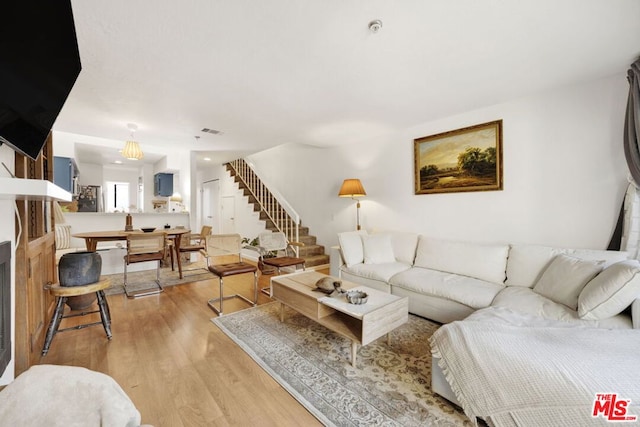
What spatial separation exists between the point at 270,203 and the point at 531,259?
4993mm

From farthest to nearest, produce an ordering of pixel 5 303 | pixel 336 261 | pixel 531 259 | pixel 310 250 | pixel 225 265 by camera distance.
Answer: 1. pixel 310 250
2. pixel 336 261
3. pixel 225 265
4. pixel 531 259
5. pixel 5 303

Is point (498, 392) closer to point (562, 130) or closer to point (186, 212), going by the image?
point (562, 130)

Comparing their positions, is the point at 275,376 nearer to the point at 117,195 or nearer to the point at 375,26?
the point at 375,26

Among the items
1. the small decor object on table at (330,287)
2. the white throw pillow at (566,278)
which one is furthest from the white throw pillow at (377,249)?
the white throw pillow at (566,278)

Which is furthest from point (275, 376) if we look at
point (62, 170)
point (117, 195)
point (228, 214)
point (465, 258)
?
point (117, 195)

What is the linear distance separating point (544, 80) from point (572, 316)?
2098 mm

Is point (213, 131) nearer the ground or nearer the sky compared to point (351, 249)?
nearer the sky

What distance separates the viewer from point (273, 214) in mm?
5953

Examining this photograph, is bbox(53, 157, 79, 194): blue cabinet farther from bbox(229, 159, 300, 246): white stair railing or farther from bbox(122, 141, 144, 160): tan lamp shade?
bbox(229, 159, 300, 246): white stair railing

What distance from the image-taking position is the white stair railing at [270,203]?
541cm

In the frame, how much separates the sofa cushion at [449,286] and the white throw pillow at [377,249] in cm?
45

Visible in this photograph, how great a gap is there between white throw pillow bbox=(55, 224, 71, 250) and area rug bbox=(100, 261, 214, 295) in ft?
2.79

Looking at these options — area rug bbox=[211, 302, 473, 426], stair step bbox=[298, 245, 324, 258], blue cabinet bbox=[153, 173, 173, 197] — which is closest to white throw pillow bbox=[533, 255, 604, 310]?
area rug bbox=[211, 302, 473, 426]

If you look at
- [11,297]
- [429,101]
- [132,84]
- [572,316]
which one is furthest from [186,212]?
[572,316]
